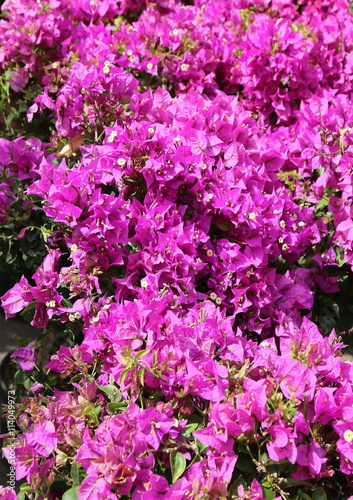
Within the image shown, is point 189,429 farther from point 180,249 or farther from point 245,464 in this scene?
point 180,249

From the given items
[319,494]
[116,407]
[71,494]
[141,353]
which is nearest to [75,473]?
[71,494]

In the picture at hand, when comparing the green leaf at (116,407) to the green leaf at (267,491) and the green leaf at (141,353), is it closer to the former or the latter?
the green leaf at (141,353)

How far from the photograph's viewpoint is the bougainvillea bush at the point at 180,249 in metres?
0.99

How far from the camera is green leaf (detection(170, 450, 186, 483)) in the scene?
0.95 metres

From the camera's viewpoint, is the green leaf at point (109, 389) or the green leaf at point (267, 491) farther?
the green leaf at point (109, 389)

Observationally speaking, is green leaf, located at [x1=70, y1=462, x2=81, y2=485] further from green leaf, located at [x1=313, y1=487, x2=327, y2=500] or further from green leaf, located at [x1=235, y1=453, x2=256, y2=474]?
green leaf, located at [x1=313, y1=487, x2=327, y2=500]

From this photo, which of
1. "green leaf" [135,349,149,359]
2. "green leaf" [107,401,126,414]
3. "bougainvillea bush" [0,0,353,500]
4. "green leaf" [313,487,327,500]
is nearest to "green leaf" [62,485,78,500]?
"bougainvillea bush" [0,0,353,500]

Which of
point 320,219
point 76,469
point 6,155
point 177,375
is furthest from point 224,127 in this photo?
point 76,469

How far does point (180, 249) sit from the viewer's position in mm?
1309

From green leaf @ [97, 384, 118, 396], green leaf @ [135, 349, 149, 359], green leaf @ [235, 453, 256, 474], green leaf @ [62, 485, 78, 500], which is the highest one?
green leaf @ [135, 349, 149, 359]

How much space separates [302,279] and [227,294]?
0.26 meters

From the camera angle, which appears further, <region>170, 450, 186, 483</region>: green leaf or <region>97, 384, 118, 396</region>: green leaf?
<region>97, 384, 118, 396</region>: green leaf

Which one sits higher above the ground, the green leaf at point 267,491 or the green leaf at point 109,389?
the green leaf at point 267,491

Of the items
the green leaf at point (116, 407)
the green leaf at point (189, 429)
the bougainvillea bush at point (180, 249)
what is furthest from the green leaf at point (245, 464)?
the green leaf at point (116, 407)
